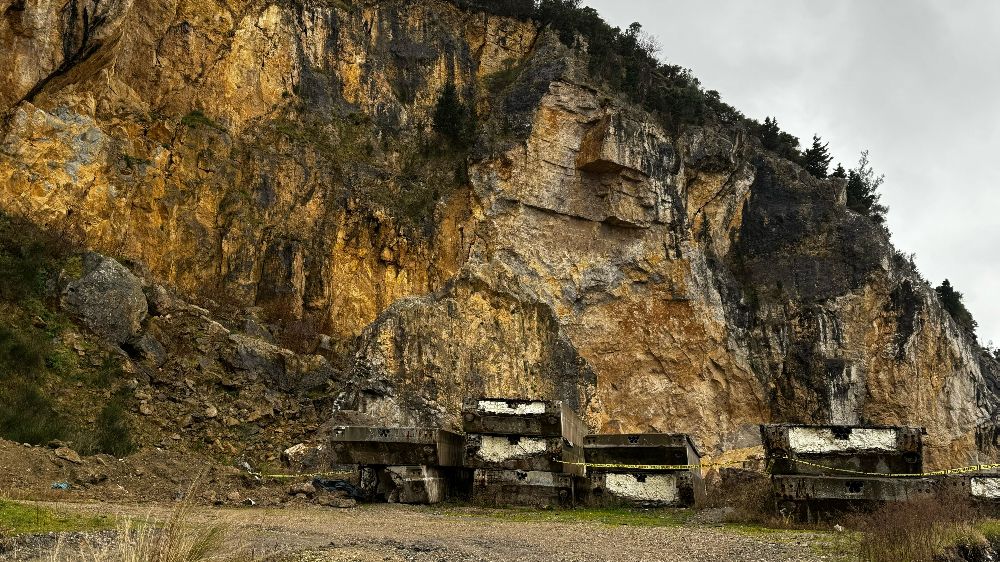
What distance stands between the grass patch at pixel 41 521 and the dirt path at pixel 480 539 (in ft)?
2.79

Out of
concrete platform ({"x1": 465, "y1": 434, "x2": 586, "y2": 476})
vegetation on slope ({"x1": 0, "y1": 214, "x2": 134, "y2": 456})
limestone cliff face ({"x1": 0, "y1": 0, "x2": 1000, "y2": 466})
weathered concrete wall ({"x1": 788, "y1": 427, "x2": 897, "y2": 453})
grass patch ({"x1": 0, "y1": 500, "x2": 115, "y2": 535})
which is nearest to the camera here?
grass patch ({"x1": 0, "y1": 500, "x2": 115, "y2": 535})

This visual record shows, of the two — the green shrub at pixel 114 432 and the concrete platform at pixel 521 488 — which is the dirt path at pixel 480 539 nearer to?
the concrete platform at pixel 521 488

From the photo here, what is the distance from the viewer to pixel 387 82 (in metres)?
29.6

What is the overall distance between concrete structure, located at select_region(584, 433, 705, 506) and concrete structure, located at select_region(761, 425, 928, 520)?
10.1 ft

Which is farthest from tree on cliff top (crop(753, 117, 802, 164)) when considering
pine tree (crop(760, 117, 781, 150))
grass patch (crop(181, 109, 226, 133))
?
grass patch (crop(181, 109, 226, 133))

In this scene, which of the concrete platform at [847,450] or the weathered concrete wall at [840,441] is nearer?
the concrete platform at [847,450]

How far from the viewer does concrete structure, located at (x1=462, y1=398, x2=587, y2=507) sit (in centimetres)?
1482

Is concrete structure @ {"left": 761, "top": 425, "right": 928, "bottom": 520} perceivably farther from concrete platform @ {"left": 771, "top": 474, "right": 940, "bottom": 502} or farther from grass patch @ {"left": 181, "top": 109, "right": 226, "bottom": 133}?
grass patch @ {"left": 181, "top": 109, "right": 226, "bottom": 133}

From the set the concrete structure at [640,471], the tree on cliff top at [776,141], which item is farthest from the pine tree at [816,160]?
the concrete structure at [640,471]

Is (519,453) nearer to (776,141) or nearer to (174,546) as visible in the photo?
(174,546)

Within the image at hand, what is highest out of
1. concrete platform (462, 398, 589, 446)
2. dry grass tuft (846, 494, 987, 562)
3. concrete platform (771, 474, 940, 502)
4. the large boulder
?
the large boulder

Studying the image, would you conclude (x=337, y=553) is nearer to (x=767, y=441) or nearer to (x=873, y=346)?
(x=767, y=441)

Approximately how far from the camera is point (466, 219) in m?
27.2

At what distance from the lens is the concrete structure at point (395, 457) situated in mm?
14633
